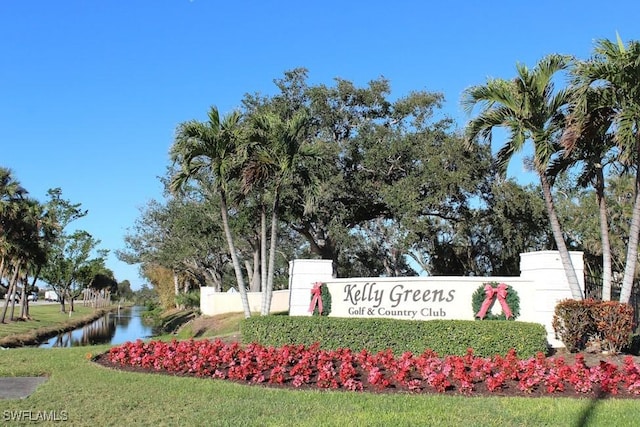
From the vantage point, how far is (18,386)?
28.5 feet

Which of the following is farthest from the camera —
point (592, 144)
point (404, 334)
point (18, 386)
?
point (592, 144)

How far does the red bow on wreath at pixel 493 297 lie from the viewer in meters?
12.3

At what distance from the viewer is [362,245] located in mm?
29922

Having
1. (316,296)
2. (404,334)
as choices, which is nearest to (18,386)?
(404,334)

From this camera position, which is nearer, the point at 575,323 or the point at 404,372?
the point at 404,372

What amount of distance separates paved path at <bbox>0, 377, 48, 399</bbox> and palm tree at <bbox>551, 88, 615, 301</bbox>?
1027cm

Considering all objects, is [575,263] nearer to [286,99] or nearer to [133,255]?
[286,99]

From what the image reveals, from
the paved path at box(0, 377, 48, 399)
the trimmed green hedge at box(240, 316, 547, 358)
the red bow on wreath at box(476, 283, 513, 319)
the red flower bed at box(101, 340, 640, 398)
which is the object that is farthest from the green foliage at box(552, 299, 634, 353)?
the paved path at box(0, 377, 48, 399)

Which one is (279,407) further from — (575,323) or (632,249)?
(632,249)

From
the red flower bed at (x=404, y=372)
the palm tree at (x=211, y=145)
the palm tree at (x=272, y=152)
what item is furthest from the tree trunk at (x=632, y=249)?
the palm tree at (x=211, y=145)

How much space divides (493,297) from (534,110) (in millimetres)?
3978

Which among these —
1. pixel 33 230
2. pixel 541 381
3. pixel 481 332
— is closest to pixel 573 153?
pixel 481 332

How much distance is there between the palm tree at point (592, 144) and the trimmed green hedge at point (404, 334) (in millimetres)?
2210

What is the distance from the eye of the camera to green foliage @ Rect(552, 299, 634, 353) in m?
10.6
